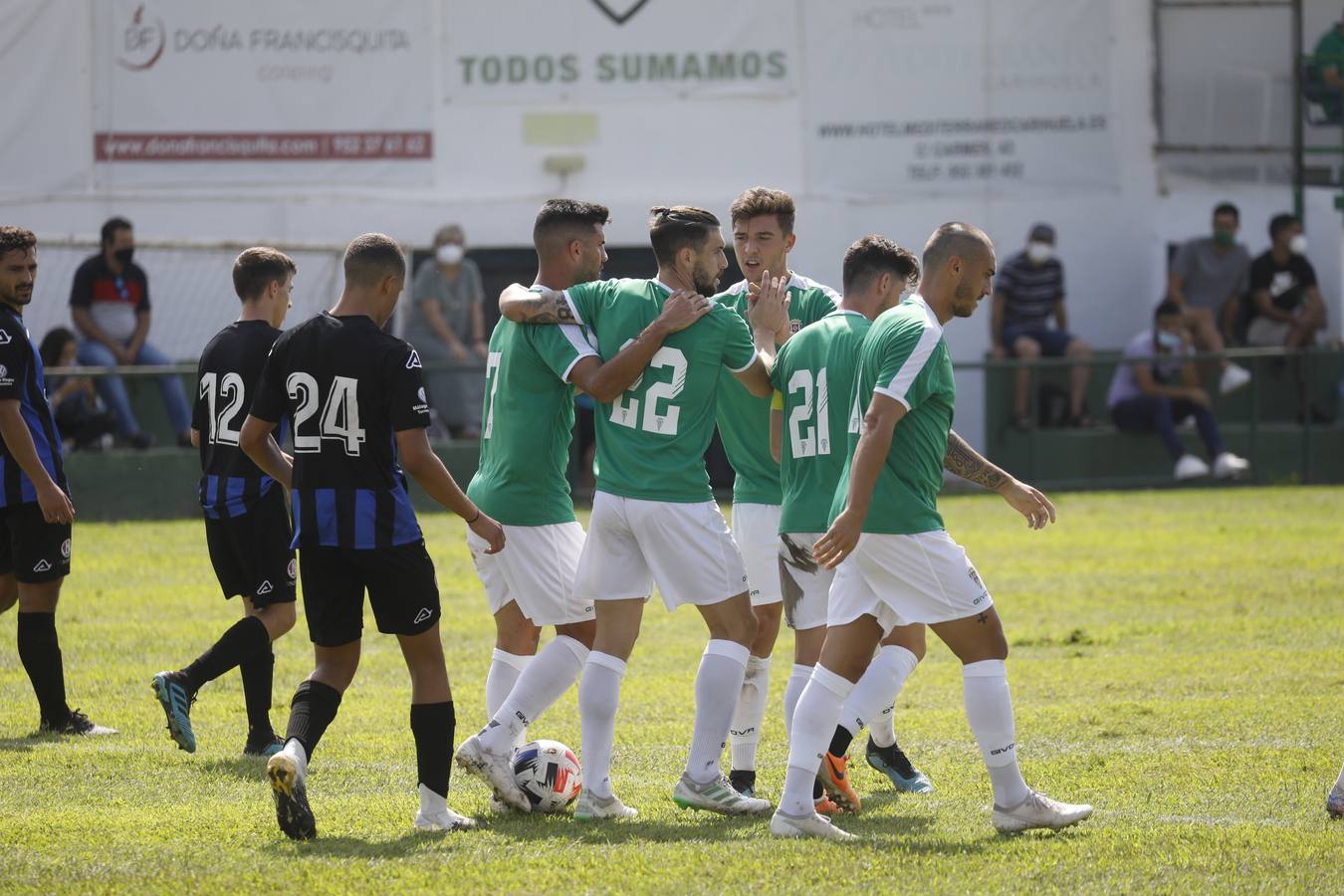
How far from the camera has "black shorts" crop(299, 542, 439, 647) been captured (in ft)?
18.6

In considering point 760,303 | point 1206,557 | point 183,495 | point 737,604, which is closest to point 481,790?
point 737,604

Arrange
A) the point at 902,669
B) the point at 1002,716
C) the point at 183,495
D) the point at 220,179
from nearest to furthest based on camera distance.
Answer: the point at 1002,716, the point at 902,669, the point at 183,495, the point at 220,179

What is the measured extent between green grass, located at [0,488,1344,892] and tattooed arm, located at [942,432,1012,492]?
A: 1168 millimetres

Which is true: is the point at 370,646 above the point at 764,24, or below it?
below

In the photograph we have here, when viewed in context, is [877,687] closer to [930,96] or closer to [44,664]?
[44,664]

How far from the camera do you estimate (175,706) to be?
21.7ft

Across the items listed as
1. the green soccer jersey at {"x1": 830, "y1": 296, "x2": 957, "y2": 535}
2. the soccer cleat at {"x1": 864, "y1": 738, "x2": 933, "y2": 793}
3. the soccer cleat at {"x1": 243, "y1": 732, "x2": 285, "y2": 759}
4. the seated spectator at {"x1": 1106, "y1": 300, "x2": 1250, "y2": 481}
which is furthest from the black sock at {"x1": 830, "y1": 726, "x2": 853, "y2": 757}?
the seated spectator at {"x1": 1106, "y1": 300, "x2": 1250, "y2": 481}

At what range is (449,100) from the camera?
20.0 m

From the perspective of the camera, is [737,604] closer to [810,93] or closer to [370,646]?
A: [370,646]

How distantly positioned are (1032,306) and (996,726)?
13487 millimetres

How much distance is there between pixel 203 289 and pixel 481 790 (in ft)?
42.5

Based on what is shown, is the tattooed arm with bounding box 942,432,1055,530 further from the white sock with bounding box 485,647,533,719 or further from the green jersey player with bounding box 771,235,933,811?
the white sock with bounding box 485,647,533,719

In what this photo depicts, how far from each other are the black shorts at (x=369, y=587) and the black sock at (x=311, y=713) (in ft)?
0.53

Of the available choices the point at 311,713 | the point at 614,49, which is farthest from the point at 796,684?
the point at 614,49
